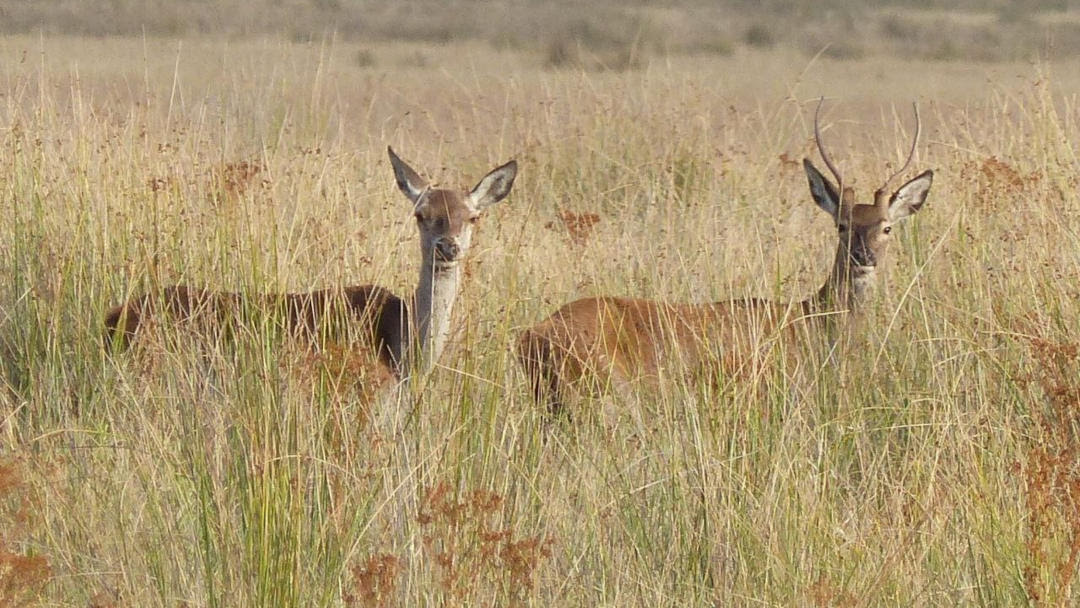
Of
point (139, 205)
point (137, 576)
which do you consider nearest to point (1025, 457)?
point (137, 576)

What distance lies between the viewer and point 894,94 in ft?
79.7

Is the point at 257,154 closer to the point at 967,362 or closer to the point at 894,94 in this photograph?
the point at 967,362

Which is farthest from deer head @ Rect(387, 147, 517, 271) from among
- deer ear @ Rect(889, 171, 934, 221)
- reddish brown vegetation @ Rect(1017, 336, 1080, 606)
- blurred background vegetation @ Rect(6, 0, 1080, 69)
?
blurred background vegetation @ Rect(6, 0, 1080, 69)

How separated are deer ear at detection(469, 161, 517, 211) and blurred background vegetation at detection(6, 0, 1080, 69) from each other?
18.5m

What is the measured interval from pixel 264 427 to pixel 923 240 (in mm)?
4336

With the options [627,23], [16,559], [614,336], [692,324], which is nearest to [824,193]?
[614,336]

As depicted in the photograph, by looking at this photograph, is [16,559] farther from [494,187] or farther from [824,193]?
[824,193]

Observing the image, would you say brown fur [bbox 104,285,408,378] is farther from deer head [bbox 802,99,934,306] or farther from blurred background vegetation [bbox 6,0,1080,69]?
blurred background vegetation [bbox 6,0,1080,69]

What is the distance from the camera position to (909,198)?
6711 mm

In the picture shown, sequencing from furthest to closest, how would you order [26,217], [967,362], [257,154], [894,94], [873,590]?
[894,94] → [257,154] → [26,217] → [967,362] → [873,590]

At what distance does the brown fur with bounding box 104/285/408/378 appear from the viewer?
477 cm

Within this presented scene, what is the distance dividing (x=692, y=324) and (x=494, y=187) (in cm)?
133

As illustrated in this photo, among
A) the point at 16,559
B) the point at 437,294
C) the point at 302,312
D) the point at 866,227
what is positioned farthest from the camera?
the point at 866,227

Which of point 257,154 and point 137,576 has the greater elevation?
point 257,154
